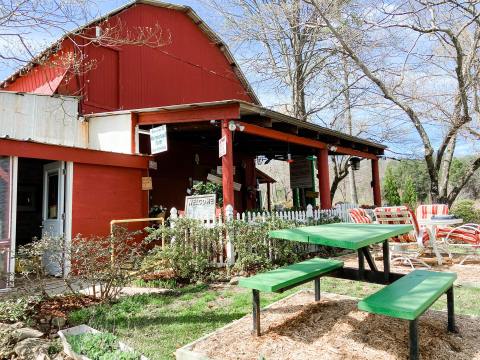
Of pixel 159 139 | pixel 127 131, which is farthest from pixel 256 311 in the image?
pixel 127 131

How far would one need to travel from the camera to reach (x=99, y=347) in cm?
345

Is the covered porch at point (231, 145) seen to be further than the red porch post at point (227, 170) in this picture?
Yes

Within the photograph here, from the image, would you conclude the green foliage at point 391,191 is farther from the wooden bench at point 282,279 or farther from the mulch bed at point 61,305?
the mulch bed at point 61,305

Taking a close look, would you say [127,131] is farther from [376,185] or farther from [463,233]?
[376,185]

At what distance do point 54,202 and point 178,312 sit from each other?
15.1ft

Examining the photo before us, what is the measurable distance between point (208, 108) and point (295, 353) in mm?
5774

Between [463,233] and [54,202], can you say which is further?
[54,202]

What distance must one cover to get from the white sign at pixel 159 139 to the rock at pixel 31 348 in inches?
206

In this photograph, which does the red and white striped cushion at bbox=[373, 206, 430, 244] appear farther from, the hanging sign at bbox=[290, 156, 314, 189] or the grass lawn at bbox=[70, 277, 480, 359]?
the hanging sign at bbox=[290, 156, 314, 189]

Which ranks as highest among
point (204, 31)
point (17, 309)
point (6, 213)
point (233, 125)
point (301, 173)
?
point (204, 31)

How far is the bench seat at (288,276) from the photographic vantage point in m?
3.24

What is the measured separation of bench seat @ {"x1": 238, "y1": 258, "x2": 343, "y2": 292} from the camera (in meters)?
3.24

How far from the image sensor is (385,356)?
3.04 m

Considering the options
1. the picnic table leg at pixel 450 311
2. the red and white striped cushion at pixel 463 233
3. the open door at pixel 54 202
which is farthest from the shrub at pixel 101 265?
the red and white striped cushion at pixel 463 233
